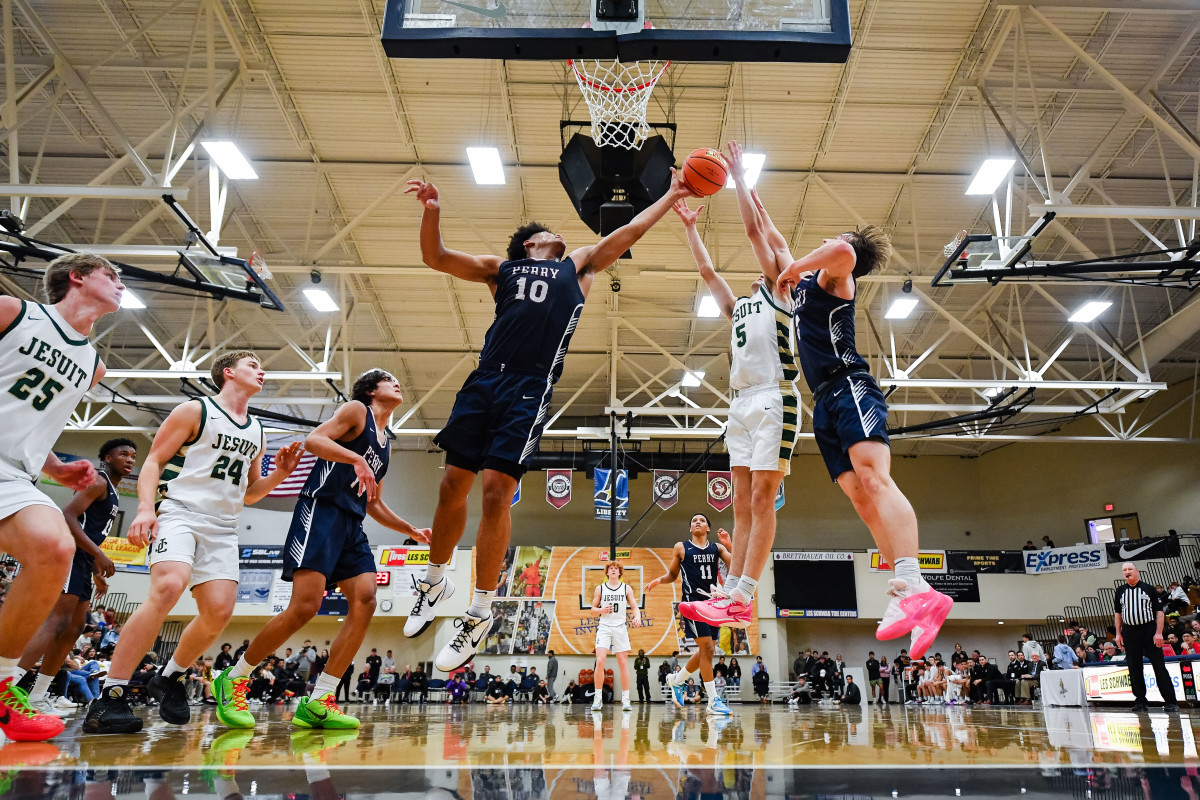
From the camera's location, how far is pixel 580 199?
759 cm

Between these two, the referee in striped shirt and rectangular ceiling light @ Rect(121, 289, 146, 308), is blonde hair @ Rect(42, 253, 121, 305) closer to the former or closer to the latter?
the referee in striped shirt

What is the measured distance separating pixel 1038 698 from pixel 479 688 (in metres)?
13.5

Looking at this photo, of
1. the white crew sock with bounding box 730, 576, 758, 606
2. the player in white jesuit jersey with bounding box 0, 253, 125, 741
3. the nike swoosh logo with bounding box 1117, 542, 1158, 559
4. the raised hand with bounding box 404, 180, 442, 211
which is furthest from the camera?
the nike swoosh logo with bounding box 1117, 542, 1158, 559

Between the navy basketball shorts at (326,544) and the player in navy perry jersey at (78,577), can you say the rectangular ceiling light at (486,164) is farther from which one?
the navy basketball shorts at (326,544)

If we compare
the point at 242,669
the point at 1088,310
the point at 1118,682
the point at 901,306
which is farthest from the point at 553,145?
the point at 1118,682

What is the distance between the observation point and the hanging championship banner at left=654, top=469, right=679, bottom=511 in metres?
19.5

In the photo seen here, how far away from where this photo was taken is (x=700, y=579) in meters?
8.06

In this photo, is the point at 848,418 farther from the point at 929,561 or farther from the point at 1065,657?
the point at 929,561

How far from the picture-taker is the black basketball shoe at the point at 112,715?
3.83 metres

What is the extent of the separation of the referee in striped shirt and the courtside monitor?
8819mm

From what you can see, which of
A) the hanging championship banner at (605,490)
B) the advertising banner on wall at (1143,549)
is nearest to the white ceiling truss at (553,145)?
the hanging championship banner at (605,490)

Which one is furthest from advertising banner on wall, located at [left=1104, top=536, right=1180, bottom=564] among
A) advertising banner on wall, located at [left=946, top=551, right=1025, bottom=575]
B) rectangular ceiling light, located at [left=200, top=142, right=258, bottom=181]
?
rectangular ceiling light, located at [left=200, top=142, right=258, bottom=181]

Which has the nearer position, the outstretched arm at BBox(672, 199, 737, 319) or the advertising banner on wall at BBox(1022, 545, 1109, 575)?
the outstretched arm at BBox(672, 199, 737, 319)

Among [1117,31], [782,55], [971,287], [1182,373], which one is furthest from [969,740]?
[1182,373]
